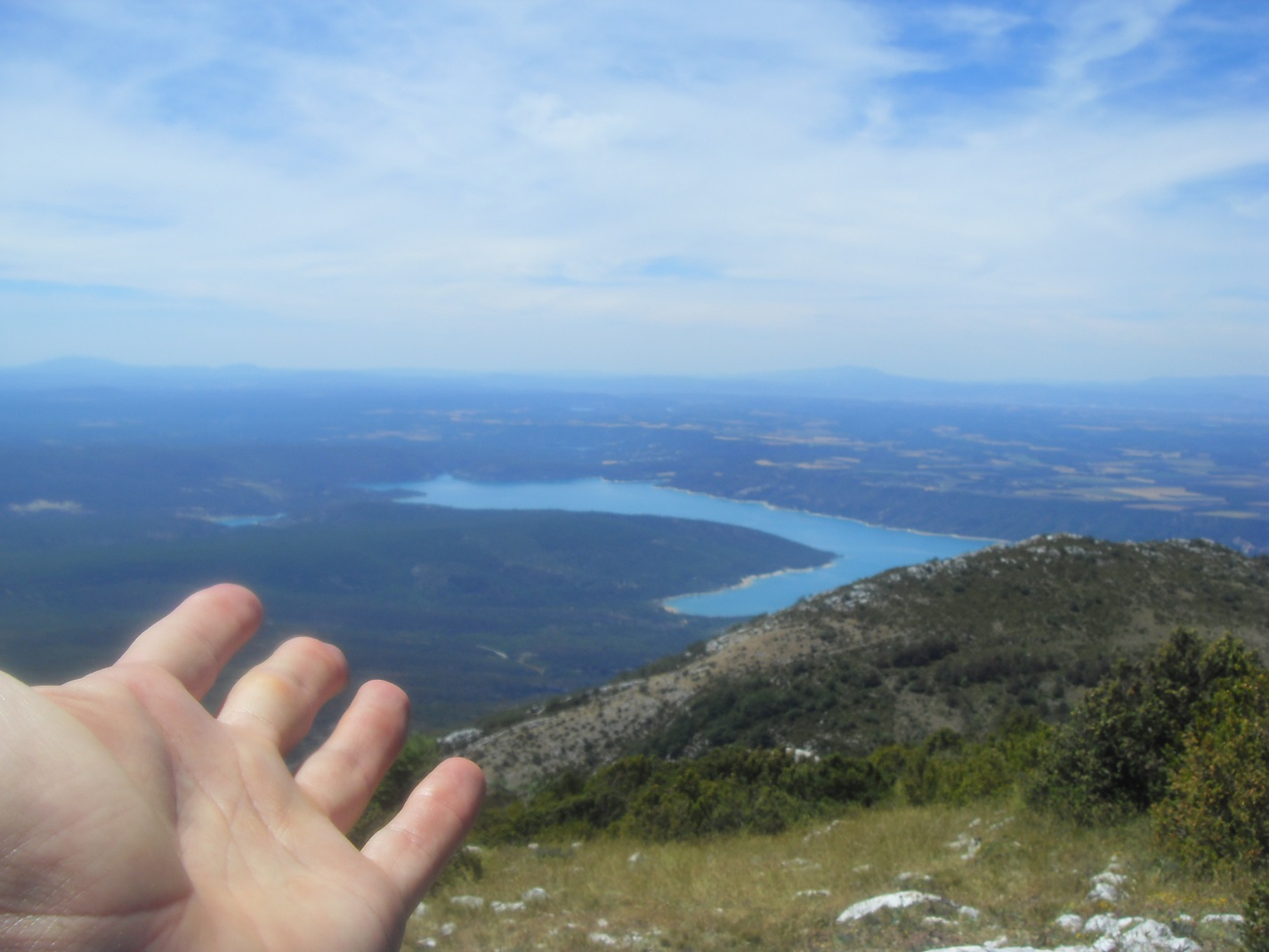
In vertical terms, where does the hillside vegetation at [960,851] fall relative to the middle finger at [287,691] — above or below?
below

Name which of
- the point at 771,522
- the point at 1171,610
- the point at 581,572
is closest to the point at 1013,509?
the point at 771,522

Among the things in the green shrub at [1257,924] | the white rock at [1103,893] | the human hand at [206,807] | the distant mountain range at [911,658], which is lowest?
the distant mountain range at [911,658]

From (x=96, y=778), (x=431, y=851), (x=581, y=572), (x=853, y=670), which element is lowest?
(x=581, y=572)

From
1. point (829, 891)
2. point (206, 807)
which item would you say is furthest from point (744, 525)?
point (206, 807)

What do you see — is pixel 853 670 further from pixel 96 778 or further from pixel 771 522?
pixel 771 522

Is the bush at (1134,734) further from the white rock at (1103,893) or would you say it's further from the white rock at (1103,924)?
the white rock at (1103,924)

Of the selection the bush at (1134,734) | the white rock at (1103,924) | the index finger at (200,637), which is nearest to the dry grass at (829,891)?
the white rock at (1103,924)

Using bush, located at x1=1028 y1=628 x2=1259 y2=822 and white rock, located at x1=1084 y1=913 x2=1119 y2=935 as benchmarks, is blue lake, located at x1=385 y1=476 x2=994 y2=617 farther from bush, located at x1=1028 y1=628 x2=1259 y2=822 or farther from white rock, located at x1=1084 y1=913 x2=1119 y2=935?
white rock, located at x1=1084 y1=913 x2=1119 y2=935
